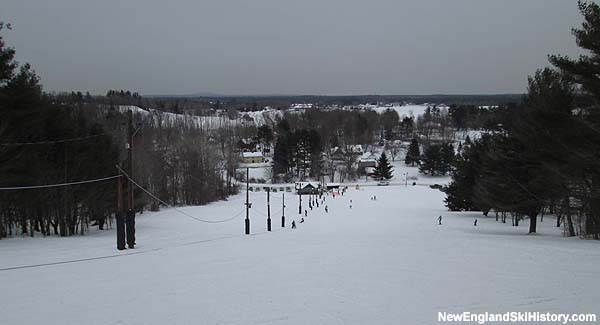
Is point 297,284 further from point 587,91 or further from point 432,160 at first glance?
point 432,160

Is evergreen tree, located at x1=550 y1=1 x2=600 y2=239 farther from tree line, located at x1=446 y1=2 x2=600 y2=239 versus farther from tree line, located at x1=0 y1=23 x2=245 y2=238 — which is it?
tree line, located at x1=0 y1=23 x2=245 y2=238

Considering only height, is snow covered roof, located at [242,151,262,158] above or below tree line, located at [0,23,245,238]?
below

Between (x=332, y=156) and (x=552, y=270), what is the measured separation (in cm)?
12358

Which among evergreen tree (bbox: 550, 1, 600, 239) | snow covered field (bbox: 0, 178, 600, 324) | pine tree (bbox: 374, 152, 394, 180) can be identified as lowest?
pine tree (bbox: 374, 152, 394, 180)

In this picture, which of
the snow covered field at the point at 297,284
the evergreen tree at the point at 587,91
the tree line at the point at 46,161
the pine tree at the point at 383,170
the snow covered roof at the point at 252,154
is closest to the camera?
the snow covered field at the point at 297,284

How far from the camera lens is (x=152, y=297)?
10305 millimetres

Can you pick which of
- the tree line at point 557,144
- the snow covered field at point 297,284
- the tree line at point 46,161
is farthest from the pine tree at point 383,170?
the snow covered field at point 297,284

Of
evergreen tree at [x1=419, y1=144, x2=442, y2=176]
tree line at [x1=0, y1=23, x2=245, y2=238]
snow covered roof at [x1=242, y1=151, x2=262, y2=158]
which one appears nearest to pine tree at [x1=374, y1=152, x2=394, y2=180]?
evergreen tree at [x1=419, y1=144, x2=442, y2=176]

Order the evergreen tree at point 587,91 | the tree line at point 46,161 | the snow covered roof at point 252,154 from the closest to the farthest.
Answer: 1. the evergreen tree at point 587,91
2. the tree line at point 46,161
3. the snow covered roof at point 252,154

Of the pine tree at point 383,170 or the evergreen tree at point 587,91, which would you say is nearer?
the evergreen tree at point 587,91

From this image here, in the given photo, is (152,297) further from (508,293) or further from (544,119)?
(544,119)

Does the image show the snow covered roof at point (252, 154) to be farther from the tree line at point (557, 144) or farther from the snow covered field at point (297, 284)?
the snow covered field at point (297, 284)

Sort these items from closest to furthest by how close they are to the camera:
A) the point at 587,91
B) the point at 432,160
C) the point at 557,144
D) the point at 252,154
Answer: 1. the point at 587,91
2. the point at 557,144
3. the point at 432,160
4. the point at 252,154

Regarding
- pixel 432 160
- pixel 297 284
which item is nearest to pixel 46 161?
pixel 297 284
